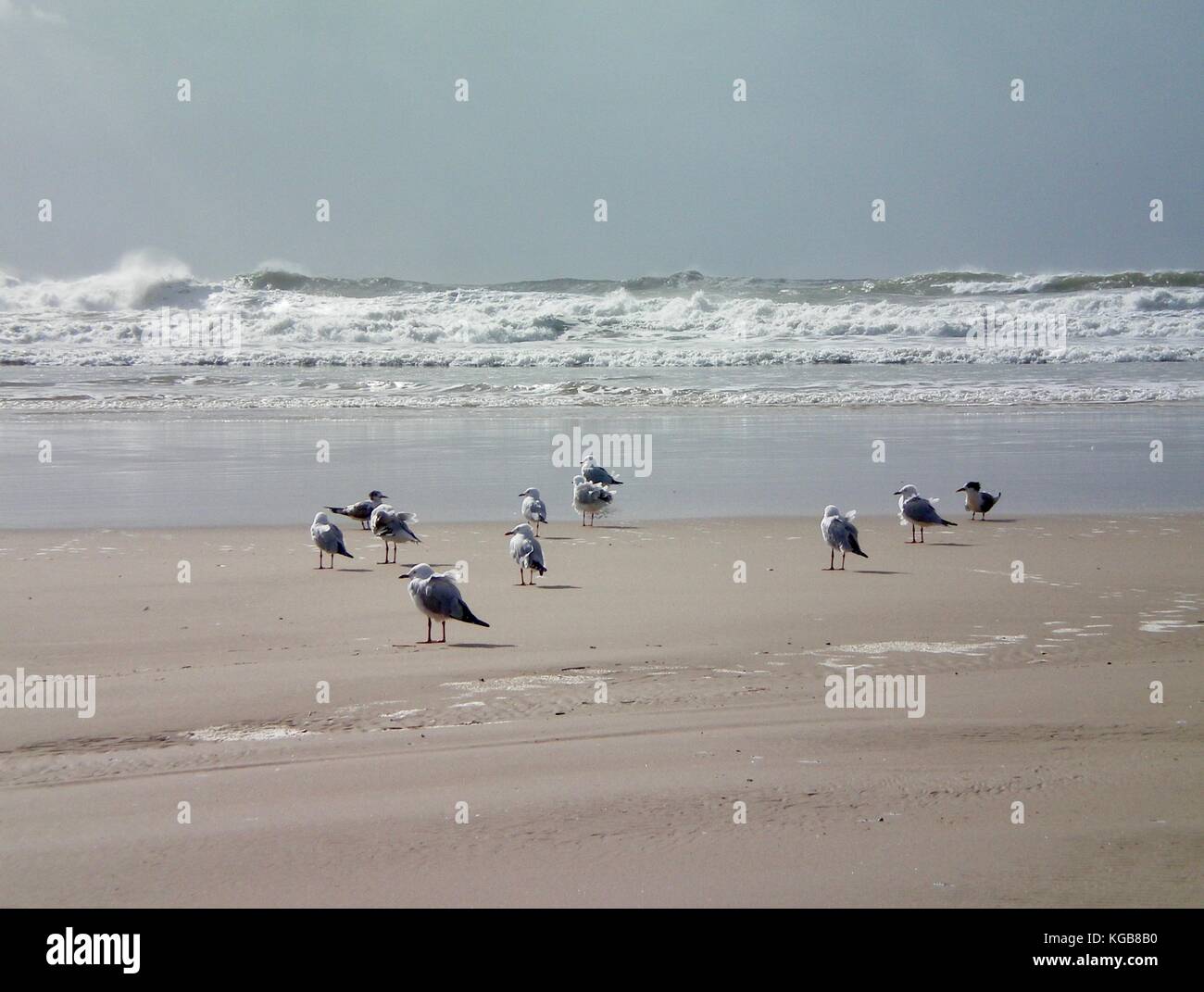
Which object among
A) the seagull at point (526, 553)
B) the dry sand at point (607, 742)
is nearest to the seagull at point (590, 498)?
the dry sand at point (607, 742)

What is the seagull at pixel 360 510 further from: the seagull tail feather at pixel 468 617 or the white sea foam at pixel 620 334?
the white sea foam at pixel 620 334

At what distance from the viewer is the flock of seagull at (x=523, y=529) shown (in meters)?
7.02

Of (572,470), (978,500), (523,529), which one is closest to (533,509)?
(523,529)

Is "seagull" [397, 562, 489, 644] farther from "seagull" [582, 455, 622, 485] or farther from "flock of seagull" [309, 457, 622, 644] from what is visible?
"seagull" [582, 455, 622, 485]

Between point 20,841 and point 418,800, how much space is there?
1.27 meters

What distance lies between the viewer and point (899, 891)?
3.61 m

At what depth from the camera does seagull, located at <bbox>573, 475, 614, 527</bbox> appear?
447 inches

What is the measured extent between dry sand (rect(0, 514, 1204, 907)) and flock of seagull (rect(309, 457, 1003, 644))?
22 centimetres

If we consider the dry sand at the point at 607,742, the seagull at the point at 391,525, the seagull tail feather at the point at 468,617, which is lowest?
the dry sand at the point at 607,742

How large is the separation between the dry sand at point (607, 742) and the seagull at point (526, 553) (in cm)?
17

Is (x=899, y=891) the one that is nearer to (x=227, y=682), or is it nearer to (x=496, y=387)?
(x=227, y=682)

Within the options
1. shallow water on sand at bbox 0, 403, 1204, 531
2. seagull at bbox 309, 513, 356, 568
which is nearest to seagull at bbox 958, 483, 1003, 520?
shallow water on sand at bbox 0, 403, 1204, 531

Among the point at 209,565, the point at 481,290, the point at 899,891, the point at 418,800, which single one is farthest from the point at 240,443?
the point at 481,290

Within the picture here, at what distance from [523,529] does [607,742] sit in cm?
394
